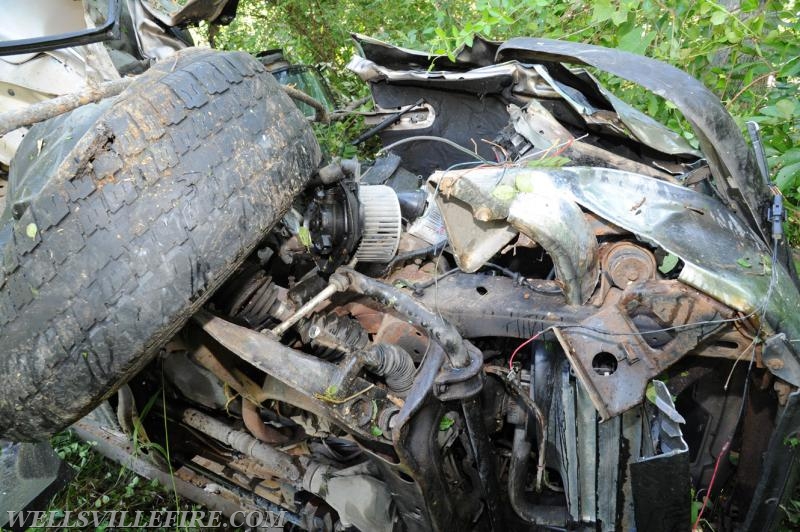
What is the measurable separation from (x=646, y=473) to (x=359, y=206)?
117 centimetres

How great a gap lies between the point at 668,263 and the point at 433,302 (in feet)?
2.36

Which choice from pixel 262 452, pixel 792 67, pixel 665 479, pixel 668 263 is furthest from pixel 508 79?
pixel 262 452

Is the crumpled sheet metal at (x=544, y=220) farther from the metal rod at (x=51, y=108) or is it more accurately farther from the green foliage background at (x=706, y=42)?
the green foliage background at (x=706, y=42)

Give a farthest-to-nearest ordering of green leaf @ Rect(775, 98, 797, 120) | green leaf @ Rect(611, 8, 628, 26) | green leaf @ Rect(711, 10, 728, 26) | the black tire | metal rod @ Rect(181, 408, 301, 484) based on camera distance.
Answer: green leaf @ Rect(611, 8, 628, 26) → green leaf @ Rect(711, 10, 728, 26) → green leaf @ Rect(775, 98, 797, 120) → metal rod @ Rect(181, 408, 301, 484) → the black tire

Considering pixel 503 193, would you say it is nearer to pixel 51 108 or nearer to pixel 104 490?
pixel 51 108

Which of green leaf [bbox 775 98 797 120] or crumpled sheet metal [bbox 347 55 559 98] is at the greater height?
crumpled sheet metal [bbox 347 55 559 98]

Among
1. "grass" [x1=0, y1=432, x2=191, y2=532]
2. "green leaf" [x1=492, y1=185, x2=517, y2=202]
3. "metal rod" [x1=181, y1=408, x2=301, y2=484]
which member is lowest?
"grass" [x1=0, y1=432, x2=191, y2=532]

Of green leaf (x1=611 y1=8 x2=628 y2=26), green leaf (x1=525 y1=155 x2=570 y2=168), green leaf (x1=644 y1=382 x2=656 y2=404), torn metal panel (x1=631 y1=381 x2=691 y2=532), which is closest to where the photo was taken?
torn metal panel (x1=631 y1=381 x2=691 y2=532)

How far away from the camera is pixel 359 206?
77.1 inches

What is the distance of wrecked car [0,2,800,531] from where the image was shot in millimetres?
1354

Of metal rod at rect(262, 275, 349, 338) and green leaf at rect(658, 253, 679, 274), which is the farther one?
metal rod at rect(262, 275, 349, 338)

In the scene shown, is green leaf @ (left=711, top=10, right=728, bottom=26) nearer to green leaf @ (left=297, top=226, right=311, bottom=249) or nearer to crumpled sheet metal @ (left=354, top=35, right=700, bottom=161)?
crumpled sheet metal @ (left=354, top=35, right=700, bottom=161)

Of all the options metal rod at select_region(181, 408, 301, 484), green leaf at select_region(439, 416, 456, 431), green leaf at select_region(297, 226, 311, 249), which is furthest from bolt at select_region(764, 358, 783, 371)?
metal rod at select_region(181, 408, 301, 484)

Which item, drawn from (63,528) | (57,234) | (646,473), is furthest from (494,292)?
(63,528)
